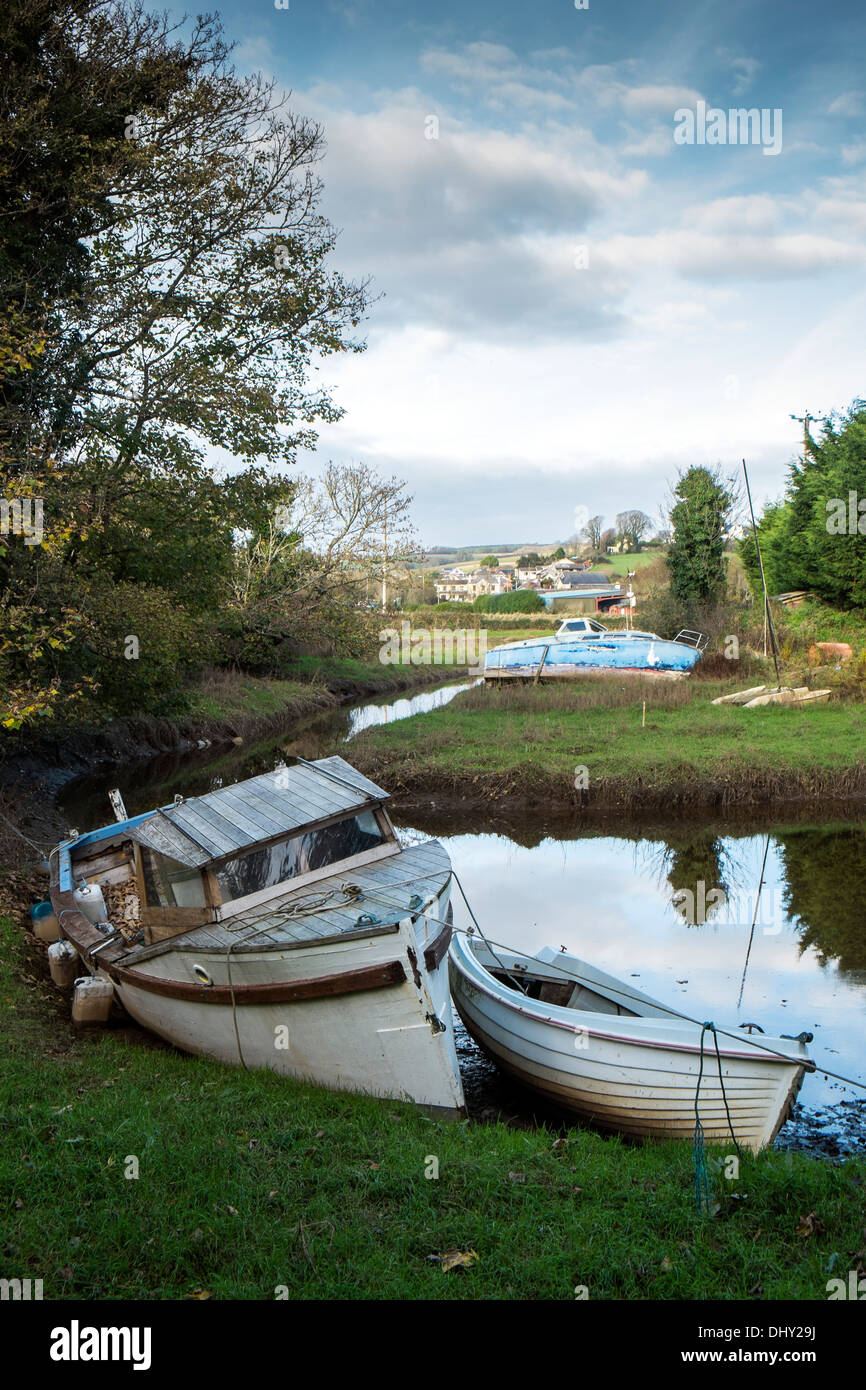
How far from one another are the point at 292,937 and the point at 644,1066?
304cm

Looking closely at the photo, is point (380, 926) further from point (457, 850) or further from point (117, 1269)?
point (457, 850)

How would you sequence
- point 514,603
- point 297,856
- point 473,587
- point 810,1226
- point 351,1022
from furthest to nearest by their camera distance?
point 473,587
point 514,603
point 297,856
point 351,1022
point 810,1226

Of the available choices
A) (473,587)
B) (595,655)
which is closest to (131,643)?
(595,655)

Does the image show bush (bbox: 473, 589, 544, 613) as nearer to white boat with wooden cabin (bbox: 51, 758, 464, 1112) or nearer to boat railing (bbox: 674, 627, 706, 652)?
boat railing (bbox: 674, 627, 706, 652)

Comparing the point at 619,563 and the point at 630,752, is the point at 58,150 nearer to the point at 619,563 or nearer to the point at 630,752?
the point at 630,752

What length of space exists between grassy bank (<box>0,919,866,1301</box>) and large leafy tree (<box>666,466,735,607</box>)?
31.5m

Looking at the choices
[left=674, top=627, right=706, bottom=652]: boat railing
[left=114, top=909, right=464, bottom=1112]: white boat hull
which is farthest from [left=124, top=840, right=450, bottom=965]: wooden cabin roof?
[left=674, top=627, right=706, bottom=652]: boat railing

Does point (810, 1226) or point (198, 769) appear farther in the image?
point (198, 769)

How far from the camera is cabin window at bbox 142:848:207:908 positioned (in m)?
8.77

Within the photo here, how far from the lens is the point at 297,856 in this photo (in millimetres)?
9289

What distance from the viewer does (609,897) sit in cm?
1368

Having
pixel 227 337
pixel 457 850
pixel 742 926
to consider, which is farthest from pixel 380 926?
pixel 227 337

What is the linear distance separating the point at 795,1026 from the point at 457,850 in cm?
786

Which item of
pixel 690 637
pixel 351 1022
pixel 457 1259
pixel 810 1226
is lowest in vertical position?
pixel 810 1226
